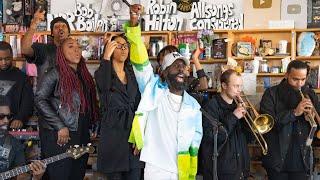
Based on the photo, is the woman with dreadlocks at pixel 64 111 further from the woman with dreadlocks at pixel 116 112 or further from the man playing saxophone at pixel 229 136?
the man playing saxophone at pixel 229 136

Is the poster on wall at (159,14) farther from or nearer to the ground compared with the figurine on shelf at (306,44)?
farther from the ground

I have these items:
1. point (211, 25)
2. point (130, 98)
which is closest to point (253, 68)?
point (211, 25)

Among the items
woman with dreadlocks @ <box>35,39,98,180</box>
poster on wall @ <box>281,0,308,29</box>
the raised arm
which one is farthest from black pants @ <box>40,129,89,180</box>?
poster on wall @ <box>281,0,308,29</box>

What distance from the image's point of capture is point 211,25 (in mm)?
5812

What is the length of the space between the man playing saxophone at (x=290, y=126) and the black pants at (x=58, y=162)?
61.5 inches

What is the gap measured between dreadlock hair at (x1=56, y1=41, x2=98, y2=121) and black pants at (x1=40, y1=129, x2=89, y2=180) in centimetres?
27

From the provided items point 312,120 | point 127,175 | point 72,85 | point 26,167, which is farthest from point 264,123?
point 26,167

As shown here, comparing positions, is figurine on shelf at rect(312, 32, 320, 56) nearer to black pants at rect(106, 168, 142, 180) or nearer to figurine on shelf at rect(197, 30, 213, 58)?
figurine on shelf at rect(197, 30, 213, 58)

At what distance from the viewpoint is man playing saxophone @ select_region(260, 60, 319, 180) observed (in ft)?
14.5

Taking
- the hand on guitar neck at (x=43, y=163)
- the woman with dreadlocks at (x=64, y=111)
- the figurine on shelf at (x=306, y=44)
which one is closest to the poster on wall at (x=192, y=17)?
the figurine on shelf at (x=306, y=44)

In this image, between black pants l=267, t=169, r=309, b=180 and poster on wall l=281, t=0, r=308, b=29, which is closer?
black pants l=267, t=169, r=309, b=180

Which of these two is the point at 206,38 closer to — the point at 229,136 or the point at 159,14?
the point at 159,14

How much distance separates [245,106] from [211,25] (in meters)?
1.68

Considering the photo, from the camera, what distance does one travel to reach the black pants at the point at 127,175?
3967 mm
